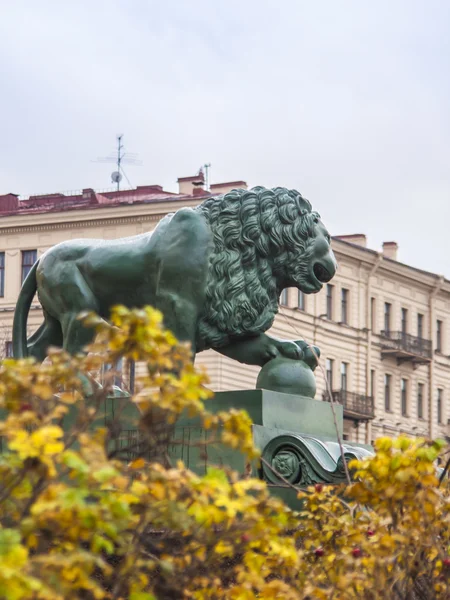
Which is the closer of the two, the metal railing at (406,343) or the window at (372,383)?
the window at (372,383)

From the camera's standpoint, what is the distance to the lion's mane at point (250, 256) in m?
10.6

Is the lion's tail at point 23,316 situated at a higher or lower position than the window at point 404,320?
lower

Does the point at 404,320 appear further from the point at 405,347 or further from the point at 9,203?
the point at 9,203

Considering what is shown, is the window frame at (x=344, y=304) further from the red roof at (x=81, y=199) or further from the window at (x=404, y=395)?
the red roof at (x=81, y=199)

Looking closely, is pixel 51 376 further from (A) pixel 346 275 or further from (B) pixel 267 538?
(A) pixel 346 275

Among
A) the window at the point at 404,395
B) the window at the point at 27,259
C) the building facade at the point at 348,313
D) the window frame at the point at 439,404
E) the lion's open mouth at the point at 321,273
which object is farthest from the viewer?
the window frame at the point at 439,404

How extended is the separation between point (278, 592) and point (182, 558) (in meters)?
0.59

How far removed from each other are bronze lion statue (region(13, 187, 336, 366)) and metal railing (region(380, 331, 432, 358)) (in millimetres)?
47394

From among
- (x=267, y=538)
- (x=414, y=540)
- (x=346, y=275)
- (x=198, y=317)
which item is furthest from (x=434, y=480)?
(x=346, y=275)

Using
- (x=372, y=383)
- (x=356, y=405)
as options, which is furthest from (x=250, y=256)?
(x=372, y=383)

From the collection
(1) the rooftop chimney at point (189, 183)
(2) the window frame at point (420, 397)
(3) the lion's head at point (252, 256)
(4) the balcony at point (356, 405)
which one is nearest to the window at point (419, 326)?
(2) the window frame at point (420, 397)

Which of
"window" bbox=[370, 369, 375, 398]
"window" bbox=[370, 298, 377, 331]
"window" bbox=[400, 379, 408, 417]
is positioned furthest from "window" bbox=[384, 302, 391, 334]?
"window" bbox=[400, 379, 408, 417]

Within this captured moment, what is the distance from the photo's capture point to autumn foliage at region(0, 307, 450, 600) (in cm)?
427

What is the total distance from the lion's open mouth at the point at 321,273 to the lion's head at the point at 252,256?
0.08 metres
